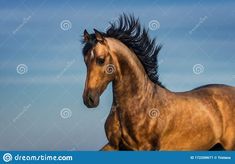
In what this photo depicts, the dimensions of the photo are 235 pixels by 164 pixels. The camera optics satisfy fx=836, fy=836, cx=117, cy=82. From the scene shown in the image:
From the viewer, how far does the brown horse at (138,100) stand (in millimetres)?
6477

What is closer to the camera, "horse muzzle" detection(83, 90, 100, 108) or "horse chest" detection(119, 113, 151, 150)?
"horse muzzle" detection(83, 90, 100, 108)

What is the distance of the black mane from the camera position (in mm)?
6766

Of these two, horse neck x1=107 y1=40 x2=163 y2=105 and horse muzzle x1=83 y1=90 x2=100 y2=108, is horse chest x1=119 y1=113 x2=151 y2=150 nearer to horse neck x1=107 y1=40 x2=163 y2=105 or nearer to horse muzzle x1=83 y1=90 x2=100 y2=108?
horse neck x1=107 y1=40 x2=163 y2=105

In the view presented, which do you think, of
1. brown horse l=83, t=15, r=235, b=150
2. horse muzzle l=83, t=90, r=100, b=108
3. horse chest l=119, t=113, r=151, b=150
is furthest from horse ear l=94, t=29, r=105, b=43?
horse chest l=119, t=113, r=151, b=150

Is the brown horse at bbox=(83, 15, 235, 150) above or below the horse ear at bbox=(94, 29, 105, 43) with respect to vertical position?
below

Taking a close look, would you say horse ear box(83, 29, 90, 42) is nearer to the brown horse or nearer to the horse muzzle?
the brown horse

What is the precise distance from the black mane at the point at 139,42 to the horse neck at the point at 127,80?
145 millimetres

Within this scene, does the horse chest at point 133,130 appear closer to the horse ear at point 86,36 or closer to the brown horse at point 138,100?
the brown horse at point 138,100

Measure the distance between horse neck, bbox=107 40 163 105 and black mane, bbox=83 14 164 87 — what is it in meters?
0.15

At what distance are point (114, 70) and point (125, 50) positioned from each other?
22 centimetres

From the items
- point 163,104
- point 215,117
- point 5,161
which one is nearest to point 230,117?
point 215,117

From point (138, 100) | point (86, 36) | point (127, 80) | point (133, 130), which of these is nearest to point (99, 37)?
point (86, 36)

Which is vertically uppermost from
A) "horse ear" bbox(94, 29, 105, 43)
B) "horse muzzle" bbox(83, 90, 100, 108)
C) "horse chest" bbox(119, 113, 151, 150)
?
"horse ear" bbox(94, 29, 105, 43)

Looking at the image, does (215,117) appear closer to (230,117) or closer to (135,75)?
(230,117)
